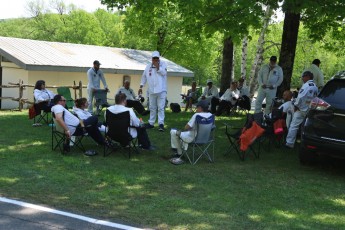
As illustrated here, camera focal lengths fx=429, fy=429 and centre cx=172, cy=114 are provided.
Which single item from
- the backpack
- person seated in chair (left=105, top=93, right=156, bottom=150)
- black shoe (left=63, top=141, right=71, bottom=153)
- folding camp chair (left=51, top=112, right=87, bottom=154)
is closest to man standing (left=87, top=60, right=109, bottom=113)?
the backpack

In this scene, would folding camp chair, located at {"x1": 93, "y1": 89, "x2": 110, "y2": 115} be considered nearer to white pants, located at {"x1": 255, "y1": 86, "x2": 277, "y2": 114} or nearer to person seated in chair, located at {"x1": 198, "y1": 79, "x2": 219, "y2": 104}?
person seated in chair, located at {"x1": 198, "y1": 79, "x2": 219, "y2": 104}

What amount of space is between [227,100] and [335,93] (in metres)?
8.02

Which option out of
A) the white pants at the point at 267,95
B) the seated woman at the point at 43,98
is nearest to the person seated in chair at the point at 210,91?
the white pants at the point at 267,95

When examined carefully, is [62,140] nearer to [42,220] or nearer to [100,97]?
[42,220]

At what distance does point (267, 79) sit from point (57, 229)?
854 centimetres

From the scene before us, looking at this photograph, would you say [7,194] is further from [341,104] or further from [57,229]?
[341,104]

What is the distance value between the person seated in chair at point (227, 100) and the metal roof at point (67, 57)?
791cm

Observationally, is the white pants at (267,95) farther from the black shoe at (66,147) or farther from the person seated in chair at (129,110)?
the black shoe at (66,147)

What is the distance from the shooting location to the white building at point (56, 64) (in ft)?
62.2

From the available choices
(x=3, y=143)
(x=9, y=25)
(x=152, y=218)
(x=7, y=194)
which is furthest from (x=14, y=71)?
(x=9, y=25)

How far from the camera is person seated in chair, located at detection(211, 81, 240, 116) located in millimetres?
15148

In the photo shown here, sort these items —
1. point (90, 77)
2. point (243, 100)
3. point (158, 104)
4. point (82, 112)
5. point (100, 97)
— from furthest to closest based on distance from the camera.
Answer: point (243, 100)
point (100, 97)
point (90, 77)
point (158, 104)
point (82, 112)

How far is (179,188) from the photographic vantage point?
6.17m

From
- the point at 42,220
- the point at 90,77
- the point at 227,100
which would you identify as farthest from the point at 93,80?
the point at 42,220
